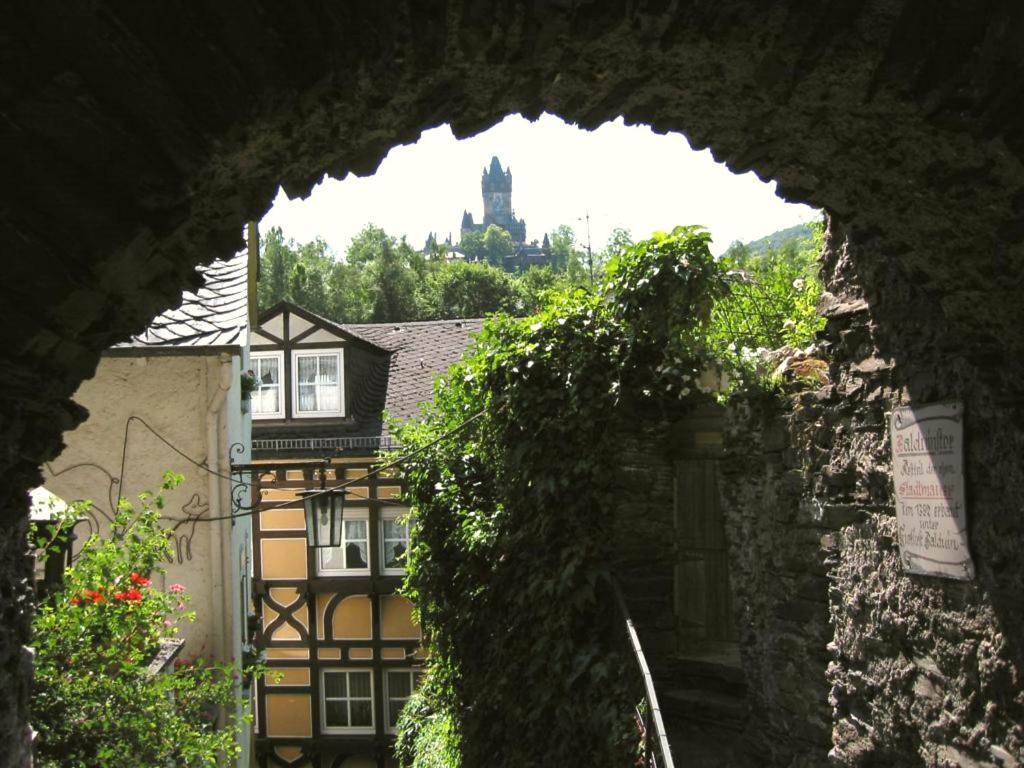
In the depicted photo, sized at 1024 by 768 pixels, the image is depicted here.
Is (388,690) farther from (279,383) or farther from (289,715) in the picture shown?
(279,383)

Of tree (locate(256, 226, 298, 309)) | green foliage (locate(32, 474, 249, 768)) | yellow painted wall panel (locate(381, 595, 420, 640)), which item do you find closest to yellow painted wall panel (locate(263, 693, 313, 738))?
yellow painted wall panel (locate(381, 595, 420, 640))

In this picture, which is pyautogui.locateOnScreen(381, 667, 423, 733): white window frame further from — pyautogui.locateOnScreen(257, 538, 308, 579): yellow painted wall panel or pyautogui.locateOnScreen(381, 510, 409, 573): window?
pyautogui.locateOnScreen(257, 538, 308, 579): yellow painted wall panel

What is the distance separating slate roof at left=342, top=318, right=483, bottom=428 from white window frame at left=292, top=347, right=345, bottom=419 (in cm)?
73

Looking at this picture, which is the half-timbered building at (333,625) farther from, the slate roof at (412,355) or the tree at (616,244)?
the tree at (616,244)

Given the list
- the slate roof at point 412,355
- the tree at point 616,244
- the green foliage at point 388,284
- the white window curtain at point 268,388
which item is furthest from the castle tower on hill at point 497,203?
the white window curtain at point 268,388

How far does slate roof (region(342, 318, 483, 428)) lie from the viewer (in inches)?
702

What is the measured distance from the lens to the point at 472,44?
219 centimetres

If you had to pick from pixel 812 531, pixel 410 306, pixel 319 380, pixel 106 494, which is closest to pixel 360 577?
pixel 319 380

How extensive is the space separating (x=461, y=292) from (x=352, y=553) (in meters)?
35.0

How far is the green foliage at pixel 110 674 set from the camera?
4.59m

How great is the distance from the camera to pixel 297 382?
57.2ft

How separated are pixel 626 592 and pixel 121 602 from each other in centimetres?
325

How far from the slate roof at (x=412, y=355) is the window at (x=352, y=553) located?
A: 197 centimetres

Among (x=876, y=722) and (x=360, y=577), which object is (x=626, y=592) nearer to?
(x=876, y=722)
